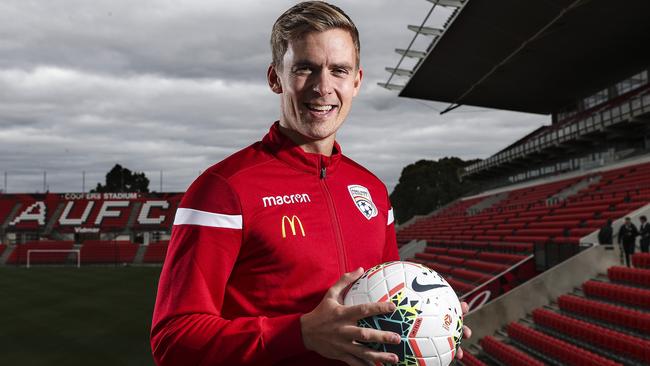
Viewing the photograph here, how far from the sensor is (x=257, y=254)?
1.76 m

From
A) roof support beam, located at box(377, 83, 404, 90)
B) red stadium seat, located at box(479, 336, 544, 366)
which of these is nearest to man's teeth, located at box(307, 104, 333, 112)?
red stadium seat, located at box(479, 336, 544, 366)

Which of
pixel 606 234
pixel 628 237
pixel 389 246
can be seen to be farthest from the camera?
pixel 606 234

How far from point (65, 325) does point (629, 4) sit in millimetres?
20490

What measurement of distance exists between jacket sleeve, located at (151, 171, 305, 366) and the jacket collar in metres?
0.31

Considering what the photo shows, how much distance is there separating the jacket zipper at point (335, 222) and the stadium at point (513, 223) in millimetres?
6918

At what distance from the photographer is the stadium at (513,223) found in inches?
390

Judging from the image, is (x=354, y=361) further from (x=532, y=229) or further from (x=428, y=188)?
(x=428, y=188)

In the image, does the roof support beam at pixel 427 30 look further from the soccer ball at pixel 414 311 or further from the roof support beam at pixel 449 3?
the soccer ball at pixel 414 311

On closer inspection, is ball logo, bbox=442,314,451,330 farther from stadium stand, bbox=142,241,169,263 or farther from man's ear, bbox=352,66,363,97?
stadium stand, bbox=142,241,169,263

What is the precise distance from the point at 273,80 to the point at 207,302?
0.87 meters

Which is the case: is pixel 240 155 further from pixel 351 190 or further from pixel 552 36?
pixel 552 36

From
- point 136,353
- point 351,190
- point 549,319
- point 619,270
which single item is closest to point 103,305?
point 136,353

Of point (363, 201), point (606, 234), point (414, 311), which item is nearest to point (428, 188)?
point (606, 234)

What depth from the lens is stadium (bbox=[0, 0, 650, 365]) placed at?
990cm
